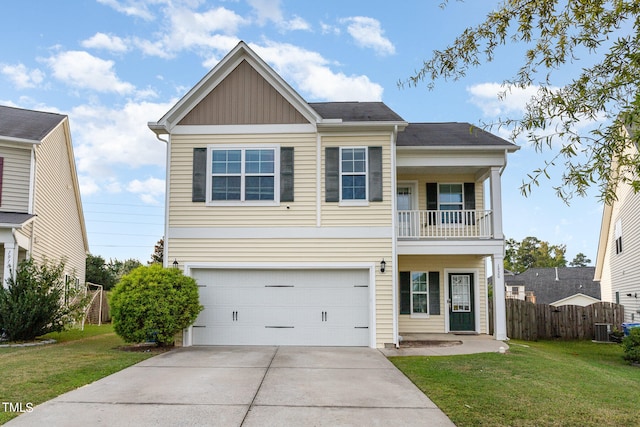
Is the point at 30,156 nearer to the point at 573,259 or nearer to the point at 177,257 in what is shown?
the point at 177,257

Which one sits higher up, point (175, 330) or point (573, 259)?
point (573, 259)

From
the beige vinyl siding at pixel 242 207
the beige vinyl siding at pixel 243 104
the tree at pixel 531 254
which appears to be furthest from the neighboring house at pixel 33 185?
the tree at pixel 531 254

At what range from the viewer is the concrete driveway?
5.98m

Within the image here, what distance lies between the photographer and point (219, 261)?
13.2 meters

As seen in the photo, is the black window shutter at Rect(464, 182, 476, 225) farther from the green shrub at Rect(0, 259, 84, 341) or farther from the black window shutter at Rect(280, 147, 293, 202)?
the green shrub at Rect(0, 259, 84, 341)

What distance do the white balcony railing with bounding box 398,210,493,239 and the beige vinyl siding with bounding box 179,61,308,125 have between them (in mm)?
4624

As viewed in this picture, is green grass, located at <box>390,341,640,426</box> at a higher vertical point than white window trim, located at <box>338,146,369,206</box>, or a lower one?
lower

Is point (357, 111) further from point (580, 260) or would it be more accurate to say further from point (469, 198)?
point (580, 260)

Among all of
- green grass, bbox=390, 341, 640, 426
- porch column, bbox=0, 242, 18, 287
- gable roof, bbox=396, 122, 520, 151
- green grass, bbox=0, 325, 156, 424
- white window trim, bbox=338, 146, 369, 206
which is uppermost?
gable roof, bbox=396, 122, 520, 151

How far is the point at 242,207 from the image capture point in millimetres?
A: 13273

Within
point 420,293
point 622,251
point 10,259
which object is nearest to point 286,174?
point 420,293

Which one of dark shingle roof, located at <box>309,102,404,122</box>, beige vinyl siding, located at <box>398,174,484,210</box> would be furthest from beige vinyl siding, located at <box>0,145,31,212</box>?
beige vinyl siding, located at <box>398,174,484,210</box>

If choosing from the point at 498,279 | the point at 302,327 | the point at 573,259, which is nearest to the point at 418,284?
the point at 498,279

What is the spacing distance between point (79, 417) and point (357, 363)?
18.5 ft
